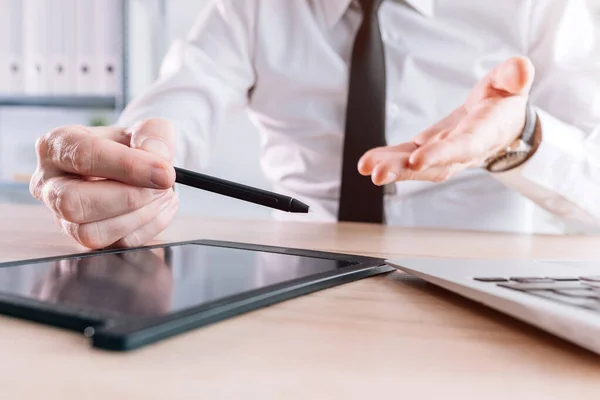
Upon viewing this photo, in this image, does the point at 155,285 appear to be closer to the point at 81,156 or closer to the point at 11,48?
the point at 81,156

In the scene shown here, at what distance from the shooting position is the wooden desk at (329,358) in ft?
0.74

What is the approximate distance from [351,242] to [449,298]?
0.34m

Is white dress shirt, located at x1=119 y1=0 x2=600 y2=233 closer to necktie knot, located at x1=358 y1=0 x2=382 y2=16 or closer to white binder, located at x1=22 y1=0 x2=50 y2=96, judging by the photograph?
necktie knot, located at x1=358 y1=0 x2=382 y2=16

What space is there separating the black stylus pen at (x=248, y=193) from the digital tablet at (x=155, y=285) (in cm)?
4

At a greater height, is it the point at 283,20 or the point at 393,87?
the point at 283,20

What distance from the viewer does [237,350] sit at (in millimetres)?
270

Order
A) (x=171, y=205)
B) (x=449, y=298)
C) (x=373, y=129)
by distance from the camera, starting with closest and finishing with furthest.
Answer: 1. (x=449, y=298)
2. (x=171, y=205)
3. (x=373, y=129)

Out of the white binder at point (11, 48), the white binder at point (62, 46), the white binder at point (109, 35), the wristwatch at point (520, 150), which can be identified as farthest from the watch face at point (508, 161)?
the white binder at point (11, 48)

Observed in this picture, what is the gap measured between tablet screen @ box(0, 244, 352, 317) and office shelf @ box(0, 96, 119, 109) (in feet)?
6.48

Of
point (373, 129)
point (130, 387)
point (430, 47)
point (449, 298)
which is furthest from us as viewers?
point (430, 47)

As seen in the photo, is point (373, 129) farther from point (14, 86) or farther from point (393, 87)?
point (14, 86)

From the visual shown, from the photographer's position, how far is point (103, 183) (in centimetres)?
59

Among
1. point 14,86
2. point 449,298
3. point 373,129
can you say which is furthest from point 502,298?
point 14,86

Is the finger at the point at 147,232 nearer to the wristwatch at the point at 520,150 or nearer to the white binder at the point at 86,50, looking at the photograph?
the wristwatch at the point at 520,150
